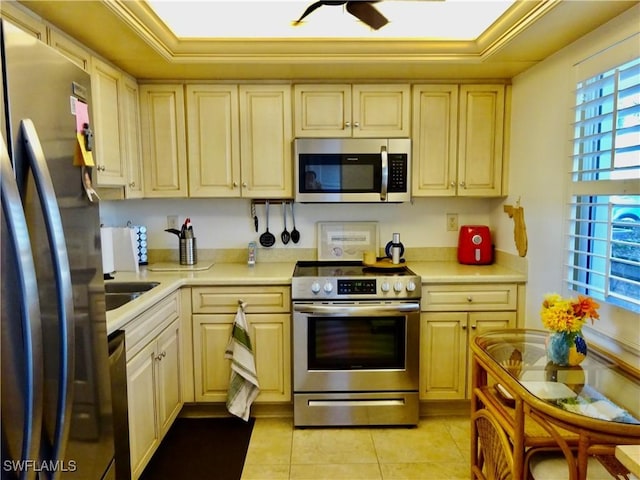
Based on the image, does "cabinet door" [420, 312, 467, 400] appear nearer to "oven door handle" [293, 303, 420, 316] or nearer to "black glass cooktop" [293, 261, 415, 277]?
"oven door handle" [293, 303, 420, 316]

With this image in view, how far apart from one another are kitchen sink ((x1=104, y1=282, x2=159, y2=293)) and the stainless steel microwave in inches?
40.4

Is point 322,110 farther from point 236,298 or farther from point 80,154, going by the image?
point 80,154

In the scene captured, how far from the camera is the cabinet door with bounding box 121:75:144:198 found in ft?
8.34

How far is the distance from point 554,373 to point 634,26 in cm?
139

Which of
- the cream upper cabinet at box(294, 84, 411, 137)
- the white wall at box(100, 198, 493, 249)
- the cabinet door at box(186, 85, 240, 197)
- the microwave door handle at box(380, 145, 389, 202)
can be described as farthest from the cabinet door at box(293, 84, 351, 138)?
the white wall at box(100, 198, 493, 249)

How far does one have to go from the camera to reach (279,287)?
8.37 feet

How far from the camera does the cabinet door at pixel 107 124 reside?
2.20 metres

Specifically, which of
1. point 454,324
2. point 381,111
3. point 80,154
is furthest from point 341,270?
point 80,154

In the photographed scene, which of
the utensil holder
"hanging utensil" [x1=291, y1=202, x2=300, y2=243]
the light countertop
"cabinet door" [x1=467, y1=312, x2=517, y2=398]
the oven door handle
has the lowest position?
"cabinet door" [x1=467, y1=312, x2=517, y2=398]

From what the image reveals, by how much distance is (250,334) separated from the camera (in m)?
2.57

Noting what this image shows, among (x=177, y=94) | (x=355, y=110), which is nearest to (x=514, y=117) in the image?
(x=355, y=110)

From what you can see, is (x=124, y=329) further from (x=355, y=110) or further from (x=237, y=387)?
(x=355, y=110)

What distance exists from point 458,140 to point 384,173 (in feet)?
1.94

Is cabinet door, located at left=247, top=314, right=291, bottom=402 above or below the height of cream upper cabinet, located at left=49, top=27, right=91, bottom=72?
below
